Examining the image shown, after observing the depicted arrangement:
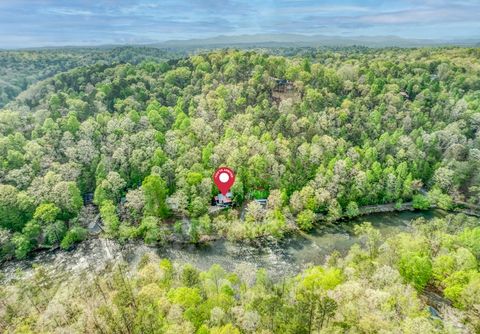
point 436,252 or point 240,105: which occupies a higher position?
point 240,105

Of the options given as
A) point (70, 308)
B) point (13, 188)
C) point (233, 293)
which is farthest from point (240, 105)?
point (70, 308)

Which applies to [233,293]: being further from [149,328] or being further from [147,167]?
[147,167]

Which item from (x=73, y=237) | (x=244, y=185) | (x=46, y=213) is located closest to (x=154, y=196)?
(x=73, y=237)

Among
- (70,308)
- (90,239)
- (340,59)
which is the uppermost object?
(340,59)

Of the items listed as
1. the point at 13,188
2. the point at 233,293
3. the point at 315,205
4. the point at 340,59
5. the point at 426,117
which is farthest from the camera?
the point at 340,59

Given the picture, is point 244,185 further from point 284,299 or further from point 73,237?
point 284,299

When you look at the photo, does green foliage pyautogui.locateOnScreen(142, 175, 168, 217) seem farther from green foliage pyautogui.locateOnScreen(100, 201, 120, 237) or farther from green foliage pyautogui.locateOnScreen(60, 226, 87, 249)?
green foliage pyautogui.locateOnScreen(60, 226, 87, 249)
